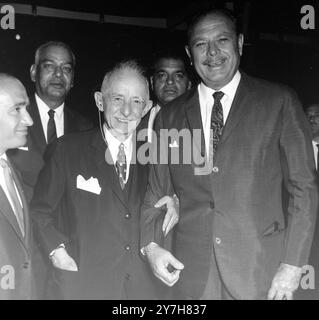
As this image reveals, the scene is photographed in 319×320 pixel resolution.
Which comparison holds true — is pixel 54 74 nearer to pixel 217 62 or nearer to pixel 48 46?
pixel 48 46

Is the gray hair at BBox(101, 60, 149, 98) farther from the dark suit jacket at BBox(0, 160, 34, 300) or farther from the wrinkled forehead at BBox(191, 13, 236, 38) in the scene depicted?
the dark suit jacket at BBox(0, 160, 34, 300)

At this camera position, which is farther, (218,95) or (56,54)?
(56,54)

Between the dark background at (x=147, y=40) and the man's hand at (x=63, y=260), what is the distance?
0.61m

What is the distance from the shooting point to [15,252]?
5.64 feet

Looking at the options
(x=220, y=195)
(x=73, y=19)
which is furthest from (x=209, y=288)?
(x=73, y=19)

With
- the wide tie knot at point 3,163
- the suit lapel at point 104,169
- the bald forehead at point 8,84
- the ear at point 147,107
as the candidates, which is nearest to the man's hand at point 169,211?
the suit lapel at point 104,169

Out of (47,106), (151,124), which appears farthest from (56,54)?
(151,124)

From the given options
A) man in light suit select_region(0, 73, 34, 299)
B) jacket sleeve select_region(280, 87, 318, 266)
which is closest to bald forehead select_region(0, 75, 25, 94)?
man in light suit select_region(0, 73, 34, 299)

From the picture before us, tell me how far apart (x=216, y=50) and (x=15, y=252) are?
113cm

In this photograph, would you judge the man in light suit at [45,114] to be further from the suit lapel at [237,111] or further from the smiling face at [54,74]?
the suit lapel at [237,111]

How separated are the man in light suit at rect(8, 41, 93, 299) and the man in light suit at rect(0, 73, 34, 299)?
0.06 m

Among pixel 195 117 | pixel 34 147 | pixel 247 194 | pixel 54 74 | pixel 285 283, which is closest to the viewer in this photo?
pixel 285 283
